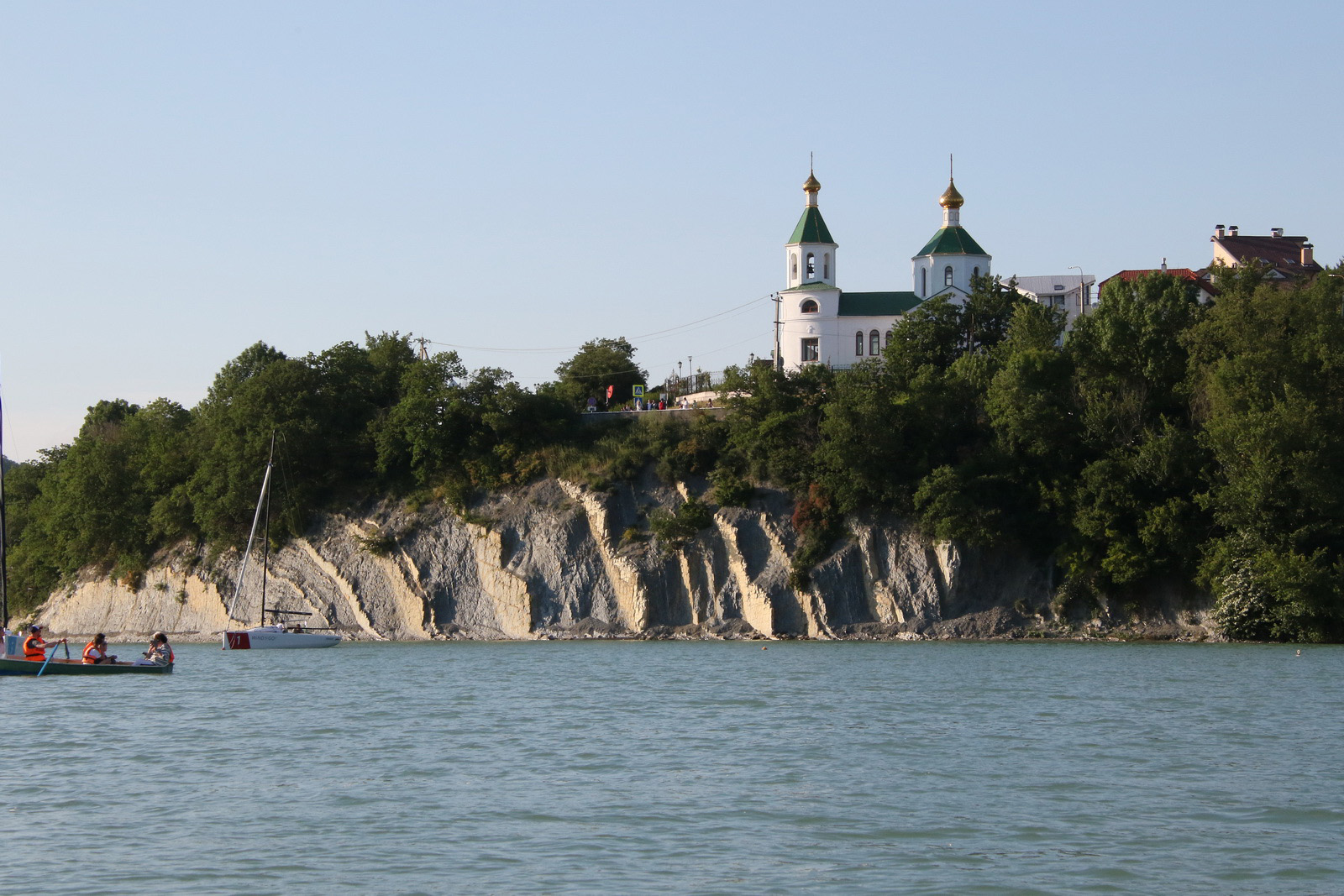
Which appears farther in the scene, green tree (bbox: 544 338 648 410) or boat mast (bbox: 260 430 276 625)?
green tree (bbox: 544 338 648 410)

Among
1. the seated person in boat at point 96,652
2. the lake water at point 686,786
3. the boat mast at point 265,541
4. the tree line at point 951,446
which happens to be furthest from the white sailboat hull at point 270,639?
the lake water at point 686,786

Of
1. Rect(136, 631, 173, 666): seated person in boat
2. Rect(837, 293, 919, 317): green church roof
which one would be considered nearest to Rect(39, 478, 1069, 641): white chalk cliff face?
Rect(136, 631, 173, 666): seated person in boat

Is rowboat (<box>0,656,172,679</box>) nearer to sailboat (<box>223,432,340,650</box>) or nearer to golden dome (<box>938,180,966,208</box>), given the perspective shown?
sailboat (<box>223,432,340,650</box>)

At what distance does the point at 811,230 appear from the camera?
10012cm

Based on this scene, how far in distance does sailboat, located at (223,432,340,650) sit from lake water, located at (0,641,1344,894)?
2210 cm

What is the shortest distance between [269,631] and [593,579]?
52.9 ft

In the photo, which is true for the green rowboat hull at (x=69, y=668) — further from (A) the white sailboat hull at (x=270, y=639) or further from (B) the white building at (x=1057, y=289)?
(B) the white building at (x=1057, y=289)

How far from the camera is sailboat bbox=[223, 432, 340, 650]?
223 ft

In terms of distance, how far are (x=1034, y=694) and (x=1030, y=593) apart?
3083 centimetres

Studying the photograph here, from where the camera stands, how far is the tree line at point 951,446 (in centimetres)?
6394

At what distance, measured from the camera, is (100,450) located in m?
88.9

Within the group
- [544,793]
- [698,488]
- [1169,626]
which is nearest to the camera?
[544,793]

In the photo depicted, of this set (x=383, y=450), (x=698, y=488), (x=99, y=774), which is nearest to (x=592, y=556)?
(x=698, y=488)

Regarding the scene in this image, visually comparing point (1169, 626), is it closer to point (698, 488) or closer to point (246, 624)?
point (698, 488)
